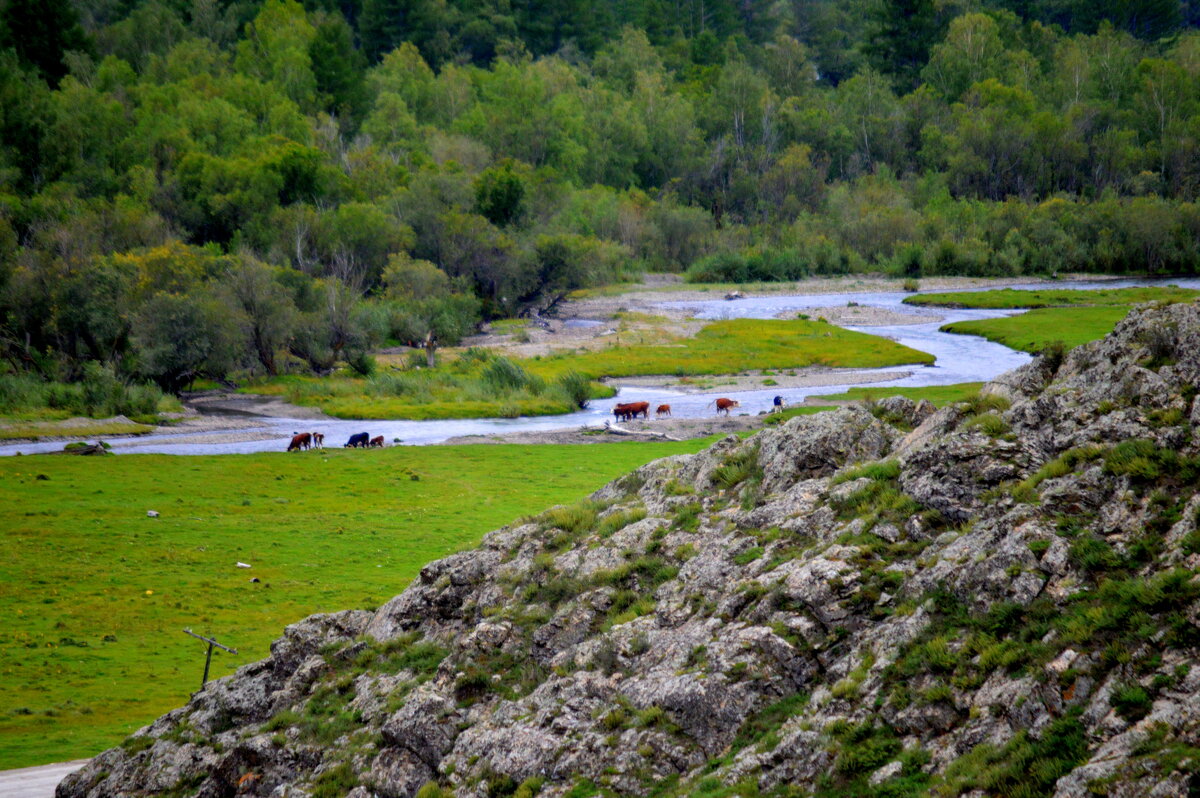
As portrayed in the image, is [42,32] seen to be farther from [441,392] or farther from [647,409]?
[647,409]

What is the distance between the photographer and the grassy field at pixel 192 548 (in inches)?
1085

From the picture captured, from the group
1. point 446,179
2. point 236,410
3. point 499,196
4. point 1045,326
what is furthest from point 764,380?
point 446,179

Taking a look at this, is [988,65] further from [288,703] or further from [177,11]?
[288,703]

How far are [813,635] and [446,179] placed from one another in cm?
10679

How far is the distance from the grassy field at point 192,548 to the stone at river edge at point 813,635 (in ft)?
26.3

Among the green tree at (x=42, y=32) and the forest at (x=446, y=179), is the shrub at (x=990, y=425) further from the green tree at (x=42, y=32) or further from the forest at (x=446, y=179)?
the green tree at (x=42, y=32)

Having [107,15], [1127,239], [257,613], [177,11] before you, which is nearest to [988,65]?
[1127,239]

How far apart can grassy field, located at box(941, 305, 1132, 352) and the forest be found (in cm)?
3688

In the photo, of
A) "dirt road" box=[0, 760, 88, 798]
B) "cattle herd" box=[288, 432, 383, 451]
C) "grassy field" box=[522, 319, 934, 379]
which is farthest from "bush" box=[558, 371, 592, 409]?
"dirt road" box=[0, 760, 88, 798]

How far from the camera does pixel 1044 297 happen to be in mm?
103875

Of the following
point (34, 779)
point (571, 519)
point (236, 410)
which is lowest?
point (34, 779)

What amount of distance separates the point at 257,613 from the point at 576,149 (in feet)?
436

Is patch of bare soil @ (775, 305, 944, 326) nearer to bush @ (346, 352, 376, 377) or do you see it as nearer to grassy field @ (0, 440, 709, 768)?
bush @ (346, 352, 376, 377)

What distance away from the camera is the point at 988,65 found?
607ft
